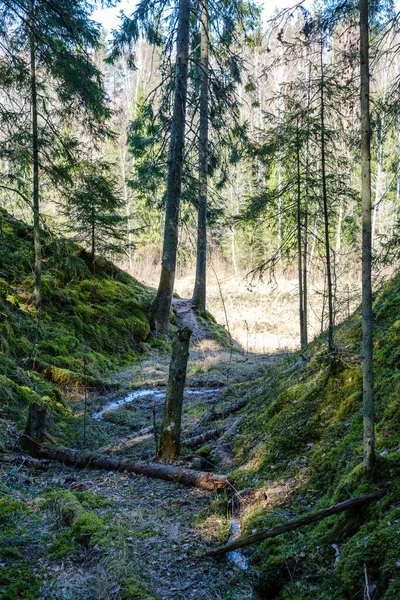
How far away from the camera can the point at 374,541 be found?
2.44 metres

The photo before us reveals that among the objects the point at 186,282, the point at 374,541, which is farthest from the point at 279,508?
the point at 186,282

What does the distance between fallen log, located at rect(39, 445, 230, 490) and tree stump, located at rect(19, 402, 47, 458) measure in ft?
0.33

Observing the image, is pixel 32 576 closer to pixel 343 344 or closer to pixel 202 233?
pixel 343 344

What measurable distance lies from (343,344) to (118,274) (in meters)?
11.0

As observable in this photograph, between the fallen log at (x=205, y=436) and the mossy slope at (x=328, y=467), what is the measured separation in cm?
47

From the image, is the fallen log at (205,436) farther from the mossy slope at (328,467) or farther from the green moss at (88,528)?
the green moss at (88,528)

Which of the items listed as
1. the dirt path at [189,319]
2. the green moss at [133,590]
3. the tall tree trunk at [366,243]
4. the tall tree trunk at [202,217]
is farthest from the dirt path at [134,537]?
the tall tree trunk at [202,217]

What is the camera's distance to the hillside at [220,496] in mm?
2674

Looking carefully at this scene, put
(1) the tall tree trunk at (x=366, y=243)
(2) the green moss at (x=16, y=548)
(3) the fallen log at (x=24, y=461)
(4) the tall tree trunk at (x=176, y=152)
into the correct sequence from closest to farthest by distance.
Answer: (2) the green moss at (x=16, y=548)
(1) the tall tree trunk at (x=366, y=243)
(3) the fallen log at (x=24, y=461)
(4) the tall tree trunk at (x=176, y=152)

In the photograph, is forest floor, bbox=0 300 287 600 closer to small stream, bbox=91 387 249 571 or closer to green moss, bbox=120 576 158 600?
green moss, bbox=120 576 158 600

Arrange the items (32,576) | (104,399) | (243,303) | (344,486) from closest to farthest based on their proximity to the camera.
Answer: (32,576) < (344,486) < (104,399) < (243,303)

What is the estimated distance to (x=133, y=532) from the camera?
3580 millimetres

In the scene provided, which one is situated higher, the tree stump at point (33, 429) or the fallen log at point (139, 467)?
the tree stump at point (33, 429)

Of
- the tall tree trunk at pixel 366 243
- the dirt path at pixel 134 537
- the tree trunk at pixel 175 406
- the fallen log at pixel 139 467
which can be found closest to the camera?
the dirt path at pixel 134 537
